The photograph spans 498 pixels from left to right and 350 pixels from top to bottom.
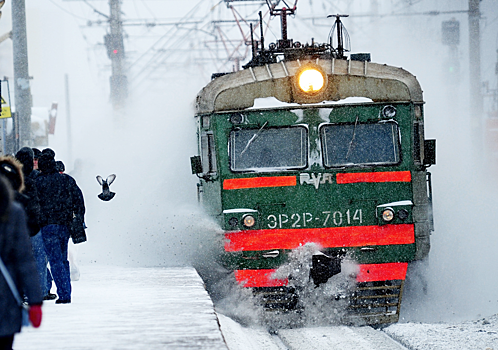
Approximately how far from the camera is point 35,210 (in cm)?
772

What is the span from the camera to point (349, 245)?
30.0 ft

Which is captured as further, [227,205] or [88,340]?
[227,205]

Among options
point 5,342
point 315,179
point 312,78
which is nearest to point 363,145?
point 315,179

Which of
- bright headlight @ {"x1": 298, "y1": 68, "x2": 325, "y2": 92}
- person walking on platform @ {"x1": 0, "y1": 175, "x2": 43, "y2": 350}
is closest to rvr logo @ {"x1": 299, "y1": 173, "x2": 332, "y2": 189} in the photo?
bright headlight @ {"x1": 298, "y1": 68, "x2": 325, "y2": 92}

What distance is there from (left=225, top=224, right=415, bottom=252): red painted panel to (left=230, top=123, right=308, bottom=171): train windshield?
2.42 feet

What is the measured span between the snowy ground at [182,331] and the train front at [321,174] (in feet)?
1.79

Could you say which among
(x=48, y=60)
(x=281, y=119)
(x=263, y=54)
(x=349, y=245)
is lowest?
(x=349, y=245)

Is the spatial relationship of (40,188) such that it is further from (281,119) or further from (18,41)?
(18,41)

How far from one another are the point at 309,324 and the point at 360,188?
1570 mm

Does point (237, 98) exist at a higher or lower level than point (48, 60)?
lower

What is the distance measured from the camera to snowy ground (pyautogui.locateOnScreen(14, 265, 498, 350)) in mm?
6902

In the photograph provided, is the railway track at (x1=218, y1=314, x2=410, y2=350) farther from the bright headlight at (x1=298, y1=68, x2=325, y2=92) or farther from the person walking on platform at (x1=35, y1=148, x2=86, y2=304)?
the bright headlight at (x1=298, y1=68, x2=325, y2=92)

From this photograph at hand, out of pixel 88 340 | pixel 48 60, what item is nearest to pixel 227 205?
pixel 88 340

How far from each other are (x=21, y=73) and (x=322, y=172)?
10.3 metres
